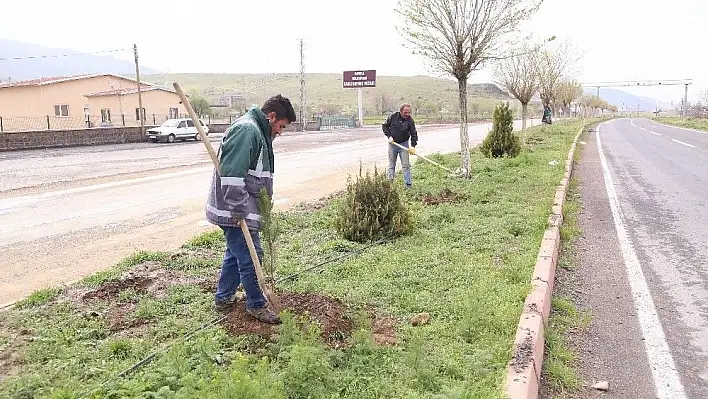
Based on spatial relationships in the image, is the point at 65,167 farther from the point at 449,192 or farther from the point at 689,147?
the point at 689,147

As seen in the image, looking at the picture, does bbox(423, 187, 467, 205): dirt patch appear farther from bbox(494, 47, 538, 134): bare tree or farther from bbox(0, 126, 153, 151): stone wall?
bbox(0, 126, 153, 151): stone wall

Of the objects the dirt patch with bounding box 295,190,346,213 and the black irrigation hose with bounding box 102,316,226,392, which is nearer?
the black irrigation hose with bounding box 102,316,226,392

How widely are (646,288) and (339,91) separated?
110628mm

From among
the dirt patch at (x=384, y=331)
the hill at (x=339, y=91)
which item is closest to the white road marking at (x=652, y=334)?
the dirt patch at (x=384, y=331)

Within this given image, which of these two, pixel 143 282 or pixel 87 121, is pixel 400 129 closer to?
pixel 143 282

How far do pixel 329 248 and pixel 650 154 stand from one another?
17.2 m

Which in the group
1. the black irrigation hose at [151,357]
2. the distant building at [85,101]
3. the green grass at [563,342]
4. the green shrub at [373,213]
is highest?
the distant building at [85,101]

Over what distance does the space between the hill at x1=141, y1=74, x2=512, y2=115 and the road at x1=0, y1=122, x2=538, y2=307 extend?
6872cm

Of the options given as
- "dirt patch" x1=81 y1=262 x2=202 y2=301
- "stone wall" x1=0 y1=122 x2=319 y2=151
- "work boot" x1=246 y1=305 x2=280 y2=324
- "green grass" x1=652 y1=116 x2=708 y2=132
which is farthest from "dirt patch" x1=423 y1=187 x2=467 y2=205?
"green grass" x1=652 y1=116 x2=708 y2=132

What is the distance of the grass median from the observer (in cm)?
321

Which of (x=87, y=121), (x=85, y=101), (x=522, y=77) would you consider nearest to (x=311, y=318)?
(x=522, y=77)

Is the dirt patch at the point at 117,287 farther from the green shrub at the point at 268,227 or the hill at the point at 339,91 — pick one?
the hill at the point at 339,91

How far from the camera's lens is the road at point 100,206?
21.9 ft

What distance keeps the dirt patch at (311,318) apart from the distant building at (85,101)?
36915 millimetres
